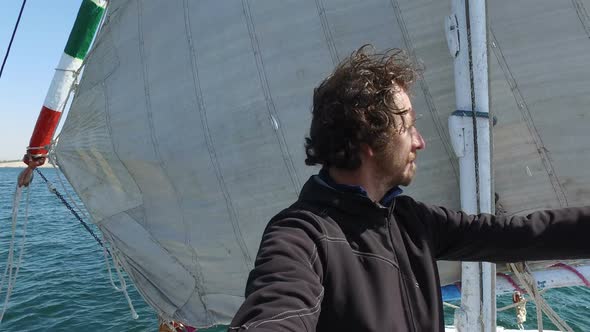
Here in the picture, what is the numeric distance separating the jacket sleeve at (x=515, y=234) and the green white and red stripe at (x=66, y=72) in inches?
165

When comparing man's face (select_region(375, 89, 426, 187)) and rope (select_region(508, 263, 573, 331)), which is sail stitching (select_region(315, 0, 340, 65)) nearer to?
rope (select_region(508, 263, 573, 331))

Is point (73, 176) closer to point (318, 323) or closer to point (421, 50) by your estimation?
point (421, 50)

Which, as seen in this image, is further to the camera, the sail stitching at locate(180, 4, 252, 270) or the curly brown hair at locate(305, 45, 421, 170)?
the sail stitching at locate(180, 4, 252, 270)

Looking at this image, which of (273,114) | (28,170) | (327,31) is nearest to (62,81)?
(28,170)

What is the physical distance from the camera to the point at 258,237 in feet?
12.4

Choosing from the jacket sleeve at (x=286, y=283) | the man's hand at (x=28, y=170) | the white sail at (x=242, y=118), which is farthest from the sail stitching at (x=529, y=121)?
the man's hand at (x=28, y=170)

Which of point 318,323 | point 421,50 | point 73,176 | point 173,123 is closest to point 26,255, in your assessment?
point 73,176

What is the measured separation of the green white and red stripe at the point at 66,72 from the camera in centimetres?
414

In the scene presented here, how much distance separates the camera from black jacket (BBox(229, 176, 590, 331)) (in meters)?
0.86

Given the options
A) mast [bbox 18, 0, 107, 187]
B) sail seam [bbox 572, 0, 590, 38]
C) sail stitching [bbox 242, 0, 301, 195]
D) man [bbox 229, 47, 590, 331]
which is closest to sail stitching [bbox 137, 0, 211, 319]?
mast [bbox 18, 0, 107, 187]

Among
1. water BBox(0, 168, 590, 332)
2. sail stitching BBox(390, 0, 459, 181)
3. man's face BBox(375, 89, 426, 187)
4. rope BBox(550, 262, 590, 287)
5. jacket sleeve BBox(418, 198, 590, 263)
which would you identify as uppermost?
sail stitching BBox(390, 0, 459, 181)

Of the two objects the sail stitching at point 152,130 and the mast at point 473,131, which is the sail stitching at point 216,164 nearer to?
the sail stitching at point 152,130

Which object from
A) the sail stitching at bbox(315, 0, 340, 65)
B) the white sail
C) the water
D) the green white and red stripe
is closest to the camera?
the white sail

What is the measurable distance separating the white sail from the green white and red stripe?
0.44 feet
